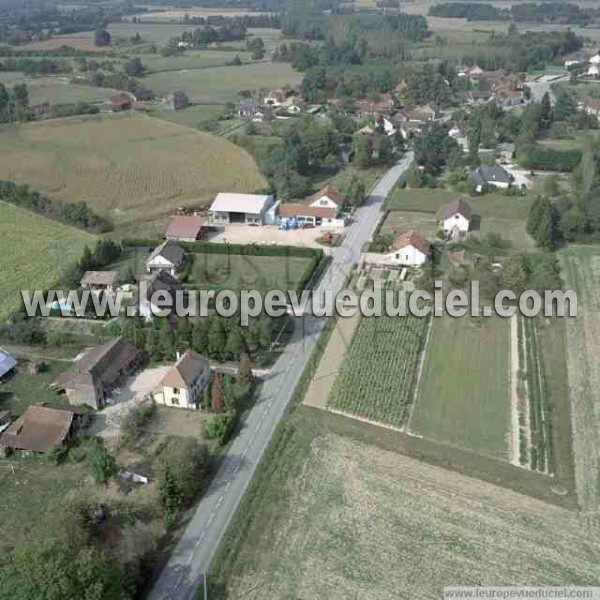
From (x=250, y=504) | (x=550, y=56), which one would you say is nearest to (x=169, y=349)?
(x=250, y=504)

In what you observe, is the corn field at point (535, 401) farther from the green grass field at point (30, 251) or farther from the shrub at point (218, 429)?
the green grass field at point (30, 251)

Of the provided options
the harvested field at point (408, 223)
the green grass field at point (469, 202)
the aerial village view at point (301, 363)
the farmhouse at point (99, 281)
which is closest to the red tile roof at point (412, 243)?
the aerial village view at point (301, 363)

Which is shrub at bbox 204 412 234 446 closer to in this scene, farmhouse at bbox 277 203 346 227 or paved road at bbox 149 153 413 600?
paved road at bbox 149 153 413 600

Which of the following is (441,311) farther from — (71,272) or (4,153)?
(4,153)

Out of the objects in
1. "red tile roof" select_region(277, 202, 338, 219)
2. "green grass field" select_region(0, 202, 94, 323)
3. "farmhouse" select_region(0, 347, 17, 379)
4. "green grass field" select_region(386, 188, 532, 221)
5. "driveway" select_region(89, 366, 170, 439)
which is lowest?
"green grass field" select_region(386, 188, 532, 221)

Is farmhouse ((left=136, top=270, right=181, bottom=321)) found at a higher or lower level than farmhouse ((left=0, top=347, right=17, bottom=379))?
higher

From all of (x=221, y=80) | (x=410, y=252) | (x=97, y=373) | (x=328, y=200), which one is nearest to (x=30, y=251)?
(x=97, y=373)

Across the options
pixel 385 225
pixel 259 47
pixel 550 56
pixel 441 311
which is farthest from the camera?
pixel 259 47

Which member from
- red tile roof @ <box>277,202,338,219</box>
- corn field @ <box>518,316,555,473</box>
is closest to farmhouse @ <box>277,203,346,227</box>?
red tile roof @ <box>277,202,338,219</box>
